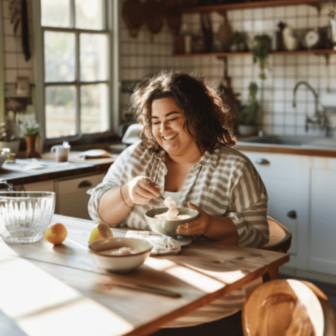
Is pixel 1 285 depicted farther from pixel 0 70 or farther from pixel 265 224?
pixel 0 70

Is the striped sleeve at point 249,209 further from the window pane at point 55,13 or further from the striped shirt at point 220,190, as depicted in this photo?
the window pane at point 55,13

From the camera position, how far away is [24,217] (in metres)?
1.50

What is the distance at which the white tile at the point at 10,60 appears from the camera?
10.7 ft

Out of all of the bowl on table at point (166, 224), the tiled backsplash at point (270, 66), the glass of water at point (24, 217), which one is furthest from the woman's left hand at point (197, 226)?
the tiled backsplash at point (270, 66)

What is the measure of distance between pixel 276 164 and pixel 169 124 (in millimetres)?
1658

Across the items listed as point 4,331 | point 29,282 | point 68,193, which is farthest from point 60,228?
point 68,193

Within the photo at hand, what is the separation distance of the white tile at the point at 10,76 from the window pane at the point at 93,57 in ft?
2.12

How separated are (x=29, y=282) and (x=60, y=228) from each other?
326 millimetres

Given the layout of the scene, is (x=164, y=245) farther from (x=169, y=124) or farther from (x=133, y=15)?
(x=133, y=15)

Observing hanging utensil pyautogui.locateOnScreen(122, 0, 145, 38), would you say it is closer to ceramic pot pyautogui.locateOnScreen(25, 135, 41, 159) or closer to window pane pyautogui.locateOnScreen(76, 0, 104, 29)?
window pane pyautogui.locateOnScreen(76, 0, 104, 29)

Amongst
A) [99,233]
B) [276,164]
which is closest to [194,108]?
[99,233]

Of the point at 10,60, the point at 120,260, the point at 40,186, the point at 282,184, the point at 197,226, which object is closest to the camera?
the point at 120,260

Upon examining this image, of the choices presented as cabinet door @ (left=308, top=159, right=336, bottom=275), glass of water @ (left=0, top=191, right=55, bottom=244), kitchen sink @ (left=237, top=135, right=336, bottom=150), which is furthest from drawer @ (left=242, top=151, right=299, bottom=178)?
glass of water @ (left=0, top=191, right=55, bottom=244)

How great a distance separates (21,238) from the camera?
155 centimetres
